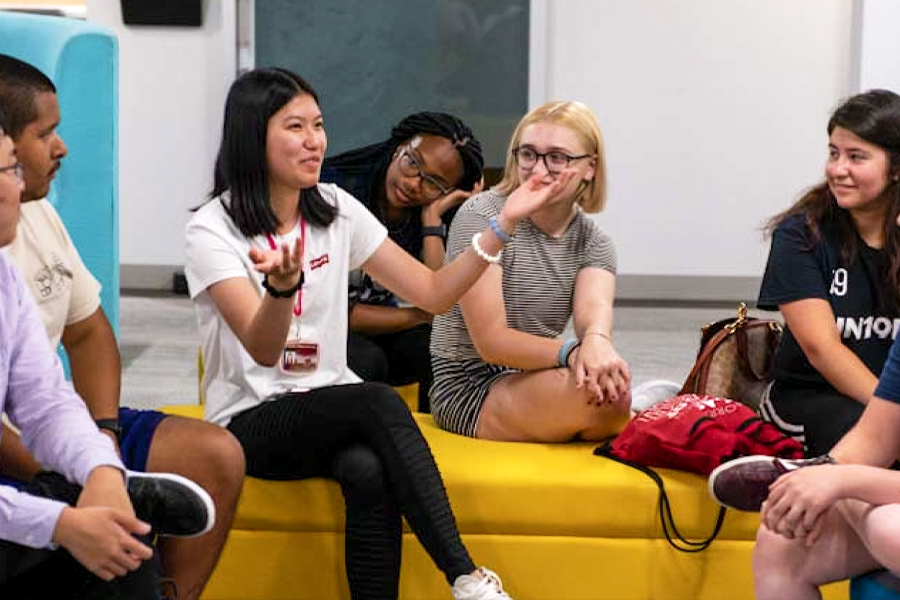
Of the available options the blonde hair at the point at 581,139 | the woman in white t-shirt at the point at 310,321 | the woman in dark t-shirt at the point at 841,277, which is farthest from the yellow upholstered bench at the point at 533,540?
the blonde hair at the point at 581,139

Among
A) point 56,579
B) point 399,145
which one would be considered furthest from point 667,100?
point 56,579

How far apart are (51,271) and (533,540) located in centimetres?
115

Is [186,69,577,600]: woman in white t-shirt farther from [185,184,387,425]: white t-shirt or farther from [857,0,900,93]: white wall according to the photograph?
[857,0,900,93]: white wall

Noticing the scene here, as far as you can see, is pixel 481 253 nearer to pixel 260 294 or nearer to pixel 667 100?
pixel 260 294

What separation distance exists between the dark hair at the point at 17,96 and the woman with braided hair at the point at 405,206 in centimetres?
152

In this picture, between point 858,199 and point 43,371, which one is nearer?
point 43,371

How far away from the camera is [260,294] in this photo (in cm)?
313

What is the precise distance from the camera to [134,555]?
2143 mm

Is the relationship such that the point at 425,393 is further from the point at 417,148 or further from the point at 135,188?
the point at 135,188

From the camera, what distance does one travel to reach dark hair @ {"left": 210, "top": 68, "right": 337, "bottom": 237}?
123 inches

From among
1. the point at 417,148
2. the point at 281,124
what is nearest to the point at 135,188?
the point at 417,148

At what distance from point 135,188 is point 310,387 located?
542 cm

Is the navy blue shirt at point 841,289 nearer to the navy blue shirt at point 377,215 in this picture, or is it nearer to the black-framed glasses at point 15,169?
the navy blue shirt at point 377,215

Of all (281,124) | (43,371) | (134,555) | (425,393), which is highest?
(281,124)
